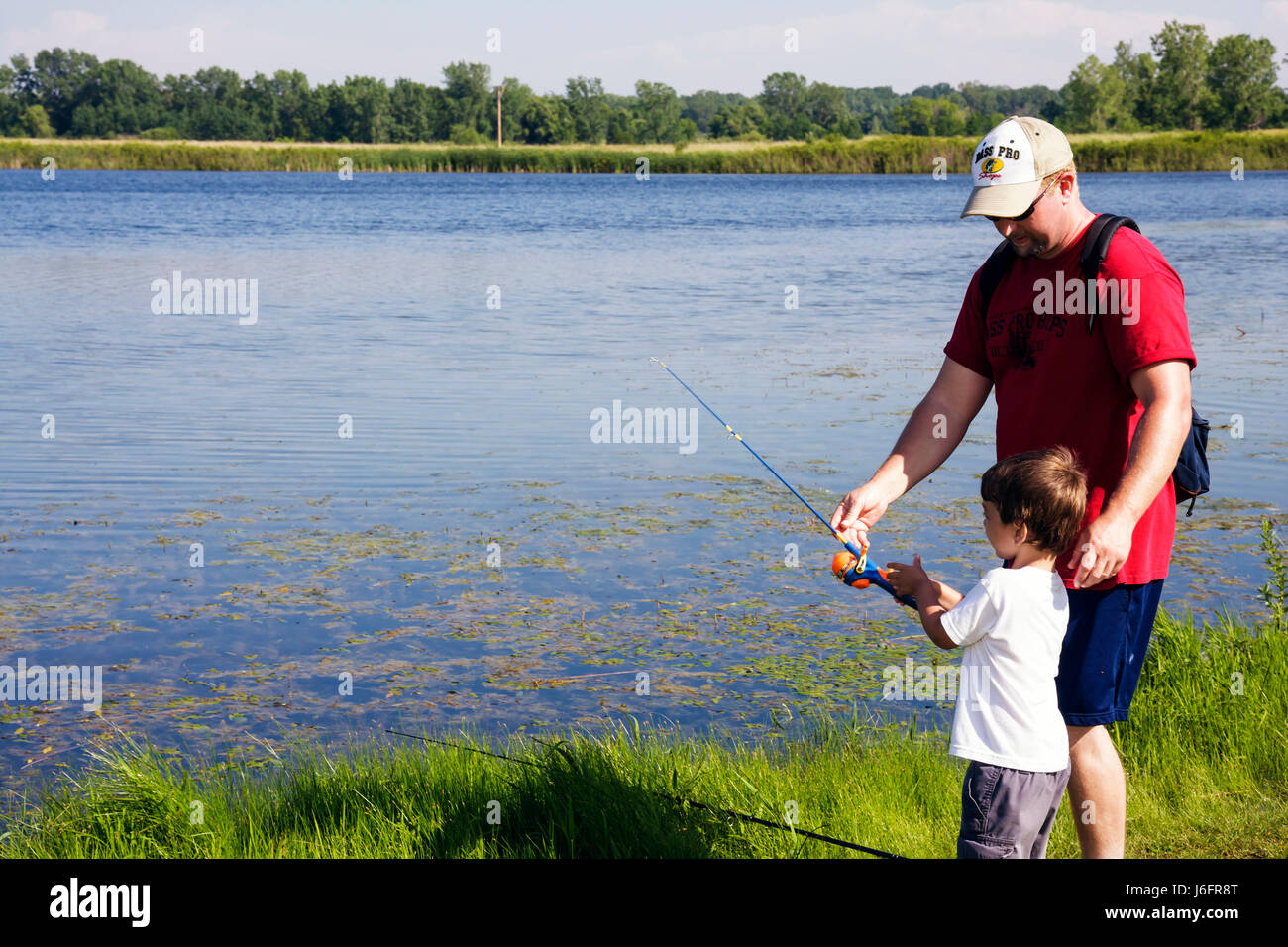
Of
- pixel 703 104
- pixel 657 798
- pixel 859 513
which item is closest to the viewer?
pixel 859 513

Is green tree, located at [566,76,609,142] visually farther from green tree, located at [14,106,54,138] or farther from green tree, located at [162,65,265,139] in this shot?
green tree, located at [14,106,54,138]

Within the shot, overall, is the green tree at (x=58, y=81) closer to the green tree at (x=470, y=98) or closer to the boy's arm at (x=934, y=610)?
the green tree at (x=470, y=98)

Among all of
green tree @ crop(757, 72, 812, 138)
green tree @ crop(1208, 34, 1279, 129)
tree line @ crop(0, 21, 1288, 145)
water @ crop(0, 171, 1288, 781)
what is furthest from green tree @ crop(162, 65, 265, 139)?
water @ crop(0, 171, 1288, 781)

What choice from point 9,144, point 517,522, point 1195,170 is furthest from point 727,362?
point 9,144

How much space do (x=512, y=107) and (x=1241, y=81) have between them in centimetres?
4798

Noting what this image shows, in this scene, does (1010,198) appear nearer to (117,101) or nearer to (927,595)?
(927,595)

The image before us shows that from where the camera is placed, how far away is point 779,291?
20703 millimetres

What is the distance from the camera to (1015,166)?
9.98 feet

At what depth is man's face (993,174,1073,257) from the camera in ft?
10.1

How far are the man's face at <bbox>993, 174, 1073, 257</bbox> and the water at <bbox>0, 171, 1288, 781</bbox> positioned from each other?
276 centimetres

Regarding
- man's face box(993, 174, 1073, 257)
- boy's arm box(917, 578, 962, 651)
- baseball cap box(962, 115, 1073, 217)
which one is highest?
baseball cap box(962, 115, 1073, 217)

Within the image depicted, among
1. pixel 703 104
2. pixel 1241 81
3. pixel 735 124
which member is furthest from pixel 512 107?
pixel 703 104

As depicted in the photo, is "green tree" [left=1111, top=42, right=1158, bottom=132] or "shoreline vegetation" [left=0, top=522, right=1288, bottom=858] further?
"green tree" [left=1111, top=42, right=1158, bottom=132]

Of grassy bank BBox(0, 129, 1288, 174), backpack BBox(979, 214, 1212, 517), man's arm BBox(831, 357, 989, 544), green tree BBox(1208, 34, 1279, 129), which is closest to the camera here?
backpack BBox(979, 214, 1212, 517)
